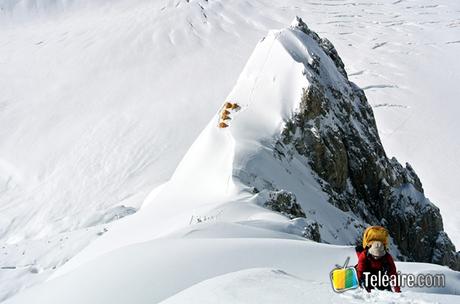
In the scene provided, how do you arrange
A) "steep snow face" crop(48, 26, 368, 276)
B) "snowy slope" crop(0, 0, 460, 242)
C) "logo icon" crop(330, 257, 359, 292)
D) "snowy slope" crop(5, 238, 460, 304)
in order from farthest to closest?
1. "snowy slope" crop(0, 0, 460, 242)
2. "steep snow face" crop(48, 26, 368, 276)
3. "snowy slope" crop(5, 238, 460, 304)
4. "logo icon" crop(330, 257, 359, 292)

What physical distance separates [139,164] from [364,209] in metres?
21.1

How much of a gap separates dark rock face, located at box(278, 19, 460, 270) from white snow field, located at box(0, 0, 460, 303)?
81 centimetres

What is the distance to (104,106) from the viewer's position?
4500 cm

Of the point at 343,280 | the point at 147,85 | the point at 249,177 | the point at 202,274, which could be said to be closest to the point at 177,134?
the point at 147,85

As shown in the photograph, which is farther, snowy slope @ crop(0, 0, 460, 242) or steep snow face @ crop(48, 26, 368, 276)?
snowy slope @ crop(0, 0, 460, 242)

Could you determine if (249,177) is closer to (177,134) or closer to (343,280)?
(343,280)

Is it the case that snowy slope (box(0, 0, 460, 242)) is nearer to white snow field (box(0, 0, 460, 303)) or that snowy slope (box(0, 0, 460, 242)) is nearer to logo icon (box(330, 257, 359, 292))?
white snow field (box(0, 0, 460, 303))

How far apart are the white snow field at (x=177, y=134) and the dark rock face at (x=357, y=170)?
0.81 m

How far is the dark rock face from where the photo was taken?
17.1 metres

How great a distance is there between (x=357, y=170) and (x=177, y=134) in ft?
74.2

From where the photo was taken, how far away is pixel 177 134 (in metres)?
39.5

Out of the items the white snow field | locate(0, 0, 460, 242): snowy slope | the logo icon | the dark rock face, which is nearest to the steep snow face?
the white snow field

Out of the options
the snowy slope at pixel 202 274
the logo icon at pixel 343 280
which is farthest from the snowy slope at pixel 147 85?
the logo icon at pixel 343 280

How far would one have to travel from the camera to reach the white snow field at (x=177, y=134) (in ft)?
26.9
